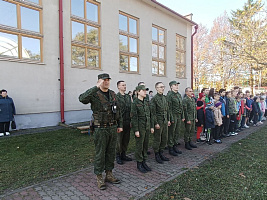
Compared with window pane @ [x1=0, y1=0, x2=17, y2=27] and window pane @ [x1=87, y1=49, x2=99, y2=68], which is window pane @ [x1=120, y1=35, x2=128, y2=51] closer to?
window pane @ [x1=87, y1=49, x2=99, y2=68]

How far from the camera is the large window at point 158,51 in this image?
14.1 meters

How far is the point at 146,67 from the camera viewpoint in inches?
522

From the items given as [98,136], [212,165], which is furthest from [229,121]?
[98,136]

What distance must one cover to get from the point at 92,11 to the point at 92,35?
132 cm

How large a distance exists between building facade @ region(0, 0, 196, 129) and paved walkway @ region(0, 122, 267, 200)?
5481mm

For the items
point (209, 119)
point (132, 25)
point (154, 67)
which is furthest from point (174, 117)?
point (154, 67)

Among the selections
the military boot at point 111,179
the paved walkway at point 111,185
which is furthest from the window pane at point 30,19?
the military boot at point 111,179

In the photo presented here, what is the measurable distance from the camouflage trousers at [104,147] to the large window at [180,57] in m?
13.8

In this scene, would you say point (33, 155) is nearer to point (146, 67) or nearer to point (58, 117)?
point (58, 117)

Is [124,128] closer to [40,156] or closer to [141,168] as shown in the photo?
[141,168]

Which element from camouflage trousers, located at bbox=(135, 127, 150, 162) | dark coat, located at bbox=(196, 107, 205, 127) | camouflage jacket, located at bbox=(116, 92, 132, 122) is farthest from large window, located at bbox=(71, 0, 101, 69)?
camouflage trousers, located at bbox=(135, 127, 150, 162)

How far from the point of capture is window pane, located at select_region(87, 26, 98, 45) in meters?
10.1

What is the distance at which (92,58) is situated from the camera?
10.3 metres

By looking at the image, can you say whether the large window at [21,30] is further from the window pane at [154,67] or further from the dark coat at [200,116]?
the window pane at [154,67]
